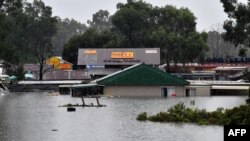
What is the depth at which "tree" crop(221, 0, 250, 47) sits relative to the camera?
119750 millimetres

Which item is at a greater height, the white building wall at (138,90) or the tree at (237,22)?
the tree at (237,22)

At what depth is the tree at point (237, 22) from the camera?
11975 cm

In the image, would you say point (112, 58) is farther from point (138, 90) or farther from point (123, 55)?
point (138, 90)

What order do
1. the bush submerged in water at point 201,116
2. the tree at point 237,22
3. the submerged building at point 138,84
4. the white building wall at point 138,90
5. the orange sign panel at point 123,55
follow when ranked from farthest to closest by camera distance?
the orange sign panel at point 123,55, the white building wall at point 138,90, the submerged building at point 138,84, the tree at point 237,22, the bush submerged in water at point 201,116

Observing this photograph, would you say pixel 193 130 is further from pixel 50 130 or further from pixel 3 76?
pixel 3 76

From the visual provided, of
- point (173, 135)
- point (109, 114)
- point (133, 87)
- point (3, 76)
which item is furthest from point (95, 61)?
point (173, 135)

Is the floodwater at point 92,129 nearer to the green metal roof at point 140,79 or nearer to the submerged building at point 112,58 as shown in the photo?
the green metal roof at point 140,79

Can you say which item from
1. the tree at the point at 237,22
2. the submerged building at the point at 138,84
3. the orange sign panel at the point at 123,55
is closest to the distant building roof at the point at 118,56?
the orange sign panel at the point at 123,55

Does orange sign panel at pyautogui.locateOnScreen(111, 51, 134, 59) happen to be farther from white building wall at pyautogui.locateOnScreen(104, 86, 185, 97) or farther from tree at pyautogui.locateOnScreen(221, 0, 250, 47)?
tree at pyautogui.locateOnScreen(221, 0, 250, 47)

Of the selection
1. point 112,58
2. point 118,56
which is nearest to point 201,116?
point 112,58

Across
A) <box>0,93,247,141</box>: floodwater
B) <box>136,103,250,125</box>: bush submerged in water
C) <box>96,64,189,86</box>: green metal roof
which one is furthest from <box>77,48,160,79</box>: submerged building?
<box>136,103,250,125</box>: bush submerged in water

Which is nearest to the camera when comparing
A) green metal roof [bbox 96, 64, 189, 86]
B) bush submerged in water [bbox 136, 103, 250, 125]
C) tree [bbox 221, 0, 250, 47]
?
bush submerged in water [bbox 136, 103, 250, 125]

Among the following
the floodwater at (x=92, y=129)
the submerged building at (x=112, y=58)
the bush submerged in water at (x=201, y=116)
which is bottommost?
the floodwater at (x=92, y=129)

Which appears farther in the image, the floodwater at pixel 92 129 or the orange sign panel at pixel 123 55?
the orange sign panel at pixel 123 55
